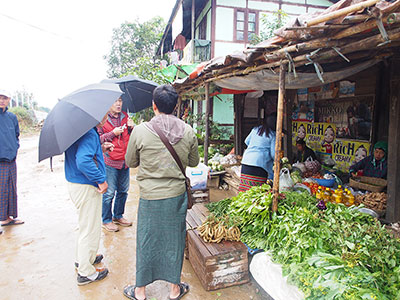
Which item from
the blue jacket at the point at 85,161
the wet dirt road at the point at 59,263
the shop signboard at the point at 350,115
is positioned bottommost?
the wet dirt road at the point at 59,263

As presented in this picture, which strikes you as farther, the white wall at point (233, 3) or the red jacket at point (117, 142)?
the white wall at point (233, 3)

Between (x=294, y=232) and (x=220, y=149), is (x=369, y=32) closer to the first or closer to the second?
(x=294, y=232)

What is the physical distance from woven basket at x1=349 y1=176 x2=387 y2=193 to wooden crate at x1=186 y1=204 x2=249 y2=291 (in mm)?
2846

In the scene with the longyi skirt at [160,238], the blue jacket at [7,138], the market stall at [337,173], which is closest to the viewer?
the market stall at [337,173]

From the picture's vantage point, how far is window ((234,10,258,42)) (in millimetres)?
11586

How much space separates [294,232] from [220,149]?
6.46m

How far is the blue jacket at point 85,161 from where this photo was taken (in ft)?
8.61

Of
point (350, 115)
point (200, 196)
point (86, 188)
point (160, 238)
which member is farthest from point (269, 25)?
point (160, 238)

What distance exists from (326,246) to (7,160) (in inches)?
185

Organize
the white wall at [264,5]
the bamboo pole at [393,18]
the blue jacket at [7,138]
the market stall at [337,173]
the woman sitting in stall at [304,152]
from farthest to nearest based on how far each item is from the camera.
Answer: the white wall at [264,5]
the woman sitting in stall at [304,152]
the blue jacket at [7,138]
the market stall at [337,173]
the bamboo pole at [393,18]

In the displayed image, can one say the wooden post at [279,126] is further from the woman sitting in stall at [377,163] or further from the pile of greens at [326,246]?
the woman sitting in stall at [377,163]

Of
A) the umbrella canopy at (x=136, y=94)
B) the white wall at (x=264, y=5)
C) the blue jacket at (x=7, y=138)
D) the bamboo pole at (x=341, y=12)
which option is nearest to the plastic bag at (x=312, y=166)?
the umbrella canopy at (x=136, y=94)

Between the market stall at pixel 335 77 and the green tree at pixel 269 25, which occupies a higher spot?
the green tree at pixel 269 25

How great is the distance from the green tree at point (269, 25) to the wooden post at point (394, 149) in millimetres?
7898
